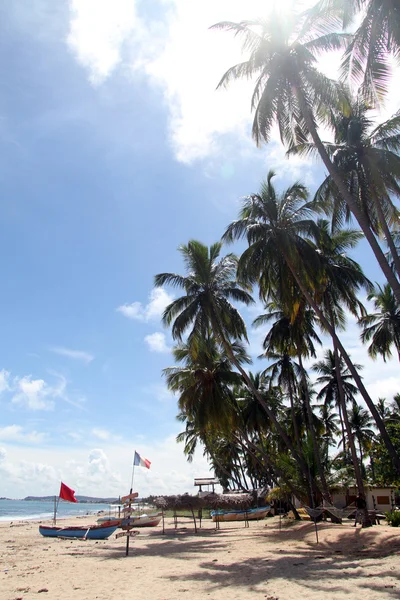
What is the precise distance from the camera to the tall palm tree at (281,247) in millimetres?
19156

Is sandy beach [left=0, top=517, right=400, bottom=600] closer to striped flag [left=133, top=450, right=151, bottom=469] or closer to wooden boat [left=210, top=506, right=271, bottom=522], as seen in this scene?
striped flag [left=133, top=450, right=151, bottom=469]

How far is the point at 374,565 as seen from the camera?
11352 mm

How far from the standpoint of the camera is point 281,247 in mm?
19203

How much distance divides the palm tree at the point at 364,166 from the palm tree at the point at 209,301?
7.35 metres

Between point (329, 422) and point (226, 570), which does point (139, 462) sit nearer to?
point (226, 570)

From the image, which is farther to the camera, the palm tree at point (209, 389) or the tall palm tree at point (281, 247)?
the palm tree at point (209, 389)

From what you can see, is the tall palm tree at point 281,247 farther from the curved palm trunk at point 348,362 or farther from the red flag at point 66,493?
the red flag at point 66,493

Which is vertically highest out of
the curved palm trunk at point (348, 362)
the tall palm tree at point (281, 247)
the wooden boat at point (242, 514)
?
the tall palm tree at point (281, 247)

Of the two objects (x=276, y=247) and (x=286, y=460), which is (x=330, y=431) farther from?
(x=276, y=247)

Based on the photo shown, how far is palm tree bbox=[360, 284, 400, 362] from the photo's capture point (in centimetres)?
2697

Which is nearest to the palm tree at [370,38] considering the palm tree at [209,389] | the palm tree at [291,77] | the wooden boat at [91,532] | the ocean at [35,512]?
the palm tree at [291,77]

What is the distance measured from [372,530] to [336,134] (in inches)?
603

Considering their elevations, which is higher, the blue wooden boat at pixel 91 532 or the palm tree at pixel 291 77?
the palm tree at pixel 291 77

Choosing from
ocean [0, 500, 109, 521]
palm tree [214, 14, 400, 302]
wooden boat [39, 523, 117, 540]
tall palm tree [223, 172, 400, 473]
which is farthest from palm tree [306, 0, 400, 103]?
ocean [0, 500, 109, 521]
